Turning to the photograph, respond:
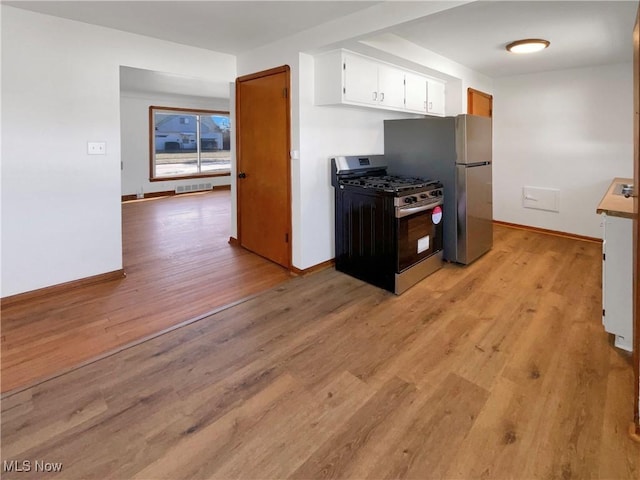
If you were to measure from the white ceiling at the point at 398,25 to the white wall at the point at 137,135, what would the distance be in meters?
5.21

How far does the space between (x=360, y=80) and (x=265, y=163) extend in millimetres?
1267

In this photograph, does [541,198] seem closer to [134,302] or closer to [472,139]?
[472,139]

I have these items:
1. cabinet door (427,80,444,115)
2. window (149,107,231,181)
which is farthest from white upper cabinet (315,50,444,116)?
window (149,107,231,181)

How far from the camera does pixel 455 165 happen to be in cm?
371

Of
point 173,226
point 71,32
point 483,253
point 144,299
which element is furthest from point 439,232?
point 173,226

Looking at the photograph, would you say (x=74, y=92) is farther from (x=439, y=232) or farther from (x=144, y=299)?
(x=439, y=232)

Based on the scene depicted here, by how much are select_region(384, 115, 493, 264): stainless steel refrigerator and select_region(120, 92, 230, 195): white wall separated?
6.23 metres

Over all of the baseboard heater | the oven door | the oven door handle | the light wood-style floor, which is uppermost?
the baseboard heater

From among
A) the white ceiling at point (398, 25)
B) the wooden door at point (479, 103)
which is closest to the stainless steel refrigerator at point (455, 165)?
the white ceiling at point (398, 25)

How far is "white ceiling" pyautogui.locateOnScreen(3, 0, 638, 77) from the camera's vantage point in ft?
9.03

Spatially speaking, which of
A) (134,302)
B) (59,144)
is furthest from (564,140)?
(59,144)

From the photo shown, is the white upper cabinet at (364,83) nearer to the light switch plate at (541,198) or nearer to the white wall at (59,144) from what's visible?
the white wall at (59,144)

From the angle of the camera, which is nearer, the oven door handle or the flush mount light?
the oven door handle

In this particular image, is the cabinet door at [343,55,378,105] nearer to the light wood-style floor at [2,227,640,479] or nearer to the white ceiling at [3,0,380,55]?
the white ceiling at [3,0,380,55]
